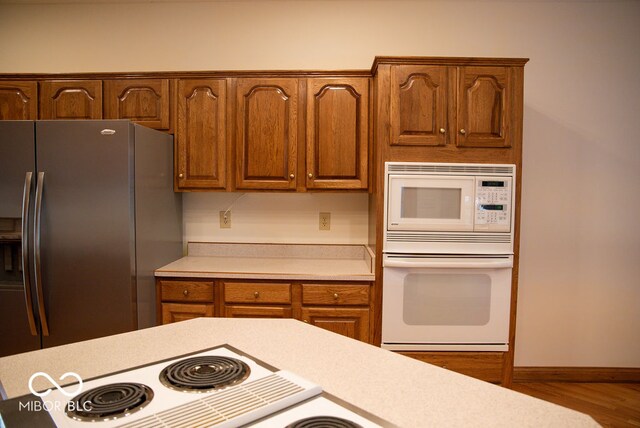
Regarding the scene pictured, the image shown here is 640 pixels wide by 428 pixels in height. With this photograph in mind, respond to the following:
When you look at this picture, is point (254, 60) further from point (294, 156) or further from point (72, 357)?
point (72, 357)

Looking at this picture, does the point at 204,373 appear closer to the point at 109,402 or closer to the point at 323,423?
the point at 109,402

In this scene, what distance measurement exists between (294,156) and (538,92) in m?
1.83

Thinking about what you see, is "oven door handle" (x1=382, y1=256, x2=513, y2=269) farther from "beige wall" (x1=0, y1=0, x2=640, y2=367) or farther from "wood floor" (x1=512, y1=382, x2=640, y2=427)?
"wood floor" (x1=512, y1=382, x2=640, y2=427)

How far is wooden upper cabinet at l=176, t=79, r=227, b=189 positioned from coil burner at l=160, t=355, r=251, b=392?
1836mm

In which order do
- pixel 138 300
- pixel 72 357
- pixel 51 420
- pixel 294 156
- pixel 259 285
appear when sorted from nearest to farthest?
pixel 51 420
pixel 72 357
pixel 138 300
pixel 259 285
pixel 294 156

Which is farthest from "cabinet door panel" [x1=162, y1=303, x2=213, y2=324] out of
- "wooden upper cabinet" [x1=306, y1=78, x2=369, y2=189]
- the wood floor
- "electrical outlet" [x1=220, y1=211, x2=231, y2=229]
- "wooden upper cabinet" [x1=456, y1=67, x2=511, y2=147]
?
the wood floor

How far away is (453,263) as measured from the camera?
220 centimetres

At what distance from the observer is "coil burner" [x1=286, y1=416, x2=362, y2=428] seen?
640 mm

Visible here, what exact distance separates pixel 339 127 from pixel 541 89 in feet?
5.02

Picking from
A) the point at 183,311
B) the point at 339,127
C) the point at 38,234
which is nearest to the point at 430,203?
the point at 339,127

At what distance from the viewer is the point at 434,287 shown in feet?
7.38

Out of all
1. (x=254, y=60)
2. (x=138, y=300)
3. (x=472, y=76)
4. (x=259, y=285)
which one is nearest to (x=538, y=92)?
(x=472, y=76)

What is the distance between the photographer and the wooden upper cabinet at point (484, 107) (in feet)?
7.27

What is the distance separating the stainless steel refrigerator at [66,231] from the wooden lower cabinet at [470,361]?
1740 mm
